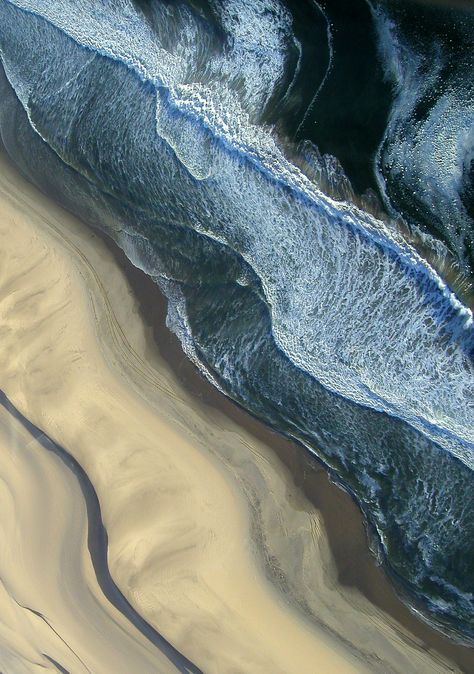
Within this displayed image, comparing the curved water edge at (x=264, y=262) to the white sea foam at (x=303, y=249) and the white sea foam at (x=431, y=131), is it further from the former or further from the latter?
the white sea foam at (x=431, y=131)

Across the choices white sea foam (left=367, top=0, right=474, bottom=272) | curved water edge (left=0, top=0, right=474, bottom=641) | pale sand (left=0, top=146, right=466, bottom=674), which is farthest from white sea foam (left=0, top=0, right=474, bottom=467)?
pale sand (left=0, top=146, right=466, bottom=674)

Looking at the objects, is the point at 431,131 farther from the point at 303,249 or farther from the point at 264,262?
the point at 264,262

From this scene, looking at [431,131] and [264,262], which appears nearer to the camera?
[431,131]

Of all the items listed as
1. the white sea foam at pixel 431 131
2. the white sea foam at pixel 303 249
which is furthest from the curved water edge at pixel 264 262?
the white sea foam at pixel 431 131

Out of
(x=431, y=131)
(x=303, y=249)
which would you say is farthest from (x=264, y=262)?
(x=431, y=131)

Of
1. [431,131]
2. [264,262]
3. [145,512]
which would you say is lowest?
[145,512]

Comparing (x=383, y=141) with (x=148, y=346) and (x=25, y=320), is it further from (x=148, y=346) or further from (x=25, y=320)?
(x=25, y=320)

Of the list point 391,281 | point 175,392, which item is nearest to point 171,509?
point 175,392
